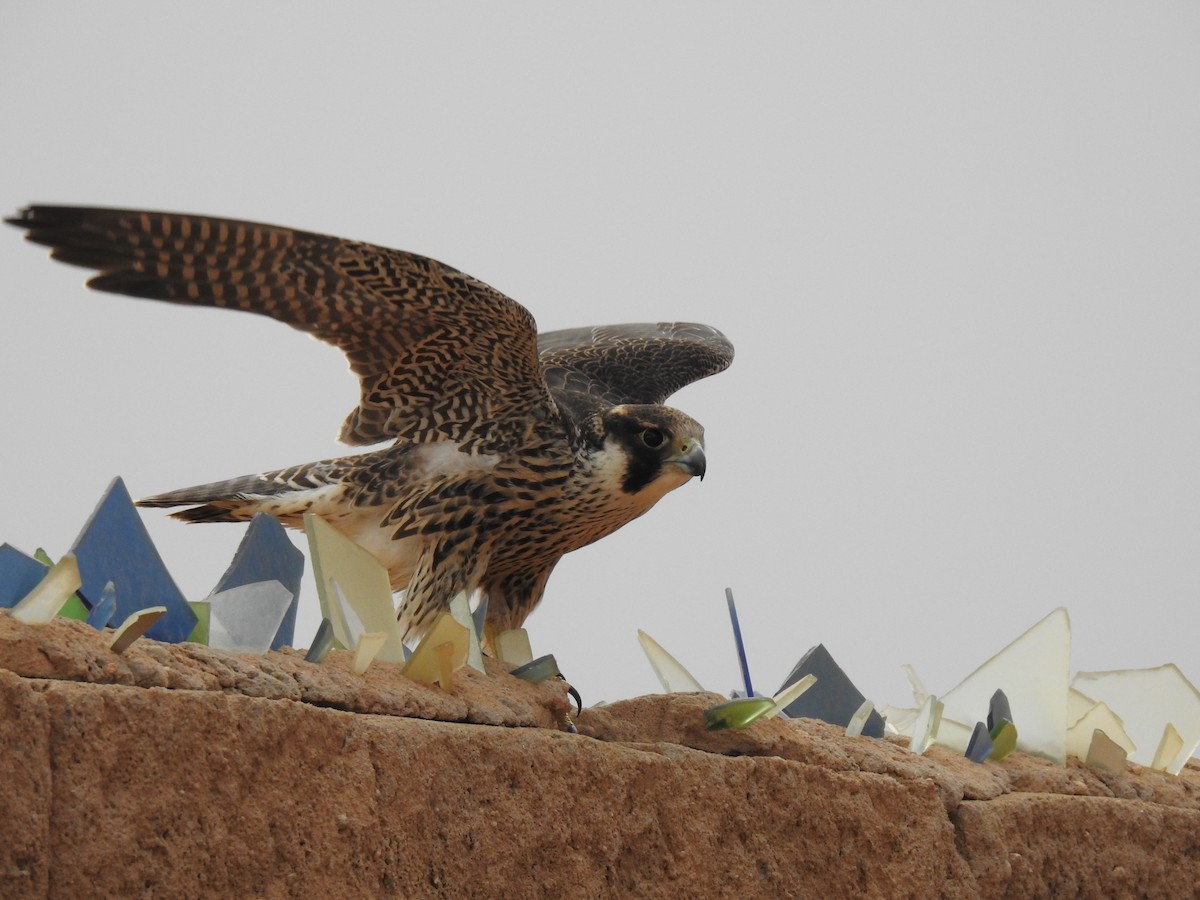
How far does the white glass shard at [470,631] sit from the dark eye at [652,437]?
109 centimetres

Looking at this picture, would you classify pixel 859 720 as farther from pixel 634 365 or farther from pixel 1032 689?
pixel 634 365

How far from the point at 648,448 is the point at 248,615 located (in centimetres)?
160

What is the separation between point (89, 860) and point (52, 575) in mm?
368

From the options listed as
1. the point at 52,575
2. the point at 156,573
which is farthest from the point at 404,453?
the point at 52,575

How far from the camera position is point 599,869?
2348 millimetres

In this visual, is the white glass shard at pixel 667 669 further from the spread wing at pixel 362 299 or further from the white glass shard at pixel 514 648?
the spread wing at pixel 362 299

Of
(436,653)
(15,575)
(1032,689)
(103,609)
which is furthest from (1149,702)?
(15,575)

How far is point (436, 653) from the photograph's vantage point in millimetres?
2346

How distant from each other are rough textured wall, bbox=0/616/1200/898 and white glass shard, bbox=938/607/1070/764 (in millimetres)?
112

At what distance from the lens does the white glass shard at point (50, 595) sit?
1821mm

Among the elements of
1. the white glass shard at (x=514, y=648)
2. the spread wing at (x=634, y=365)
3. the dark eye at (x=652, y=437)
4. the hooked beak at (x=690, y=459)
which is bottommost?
the white glass shard at (x=514, y=648)

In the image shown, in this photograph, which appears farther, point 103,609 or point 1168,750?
point 1168,750

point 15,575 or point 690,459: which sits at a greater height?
point 690,459

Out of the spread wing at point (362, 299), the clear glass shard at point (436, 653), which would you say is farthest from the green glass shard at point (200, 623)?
the spread wing at point (362, 299)
